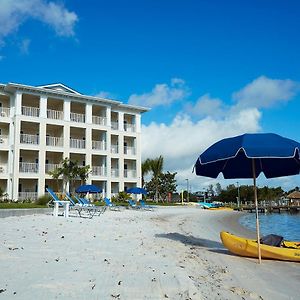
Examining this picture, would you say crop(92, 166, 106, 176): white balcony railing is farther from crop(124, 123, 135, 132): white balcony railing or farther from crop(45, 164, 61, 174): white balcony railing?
crop(124, 123, 135, 132): white balcony railing

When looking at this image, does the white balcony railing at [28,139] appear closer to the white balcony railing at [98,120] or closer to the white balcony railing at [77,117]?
the white balcony railing at [77,117]

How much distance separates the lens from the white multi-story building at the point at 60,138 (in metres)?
33.8

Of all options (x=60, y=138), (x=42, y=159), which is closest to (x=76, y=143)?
(x=60, y=138)

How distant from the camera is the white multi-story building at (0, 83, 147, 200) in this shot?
33750 mm

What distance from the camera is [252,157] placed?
737 cm

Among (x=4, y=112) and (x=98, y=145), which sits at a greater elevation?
(x=4, y=112)

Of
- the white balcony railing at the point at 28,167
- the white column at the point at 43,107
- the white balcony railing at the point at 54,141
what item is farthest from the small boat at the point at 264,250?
the white balcony railing at the point at 54,141

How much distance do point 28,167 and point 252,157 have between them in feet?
97.4

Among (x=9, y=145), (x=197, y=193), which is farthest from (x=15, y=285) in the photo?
(x=197, y=193)

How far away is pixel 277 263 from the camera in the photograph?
8141mm

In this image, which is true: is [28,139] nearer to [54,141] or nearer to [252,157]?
[54,141]

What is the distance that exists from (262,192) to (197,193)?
725 inches

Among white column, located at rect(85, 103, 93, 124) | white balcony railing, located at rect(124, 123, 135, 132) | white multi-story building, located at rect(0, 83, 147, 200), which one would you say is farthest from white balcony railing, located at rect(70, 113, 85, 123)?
white balcony railing, located at rect(124, 123, 135, 132)

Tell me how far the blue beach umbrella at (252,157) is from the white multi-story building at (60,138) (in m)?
26.6
